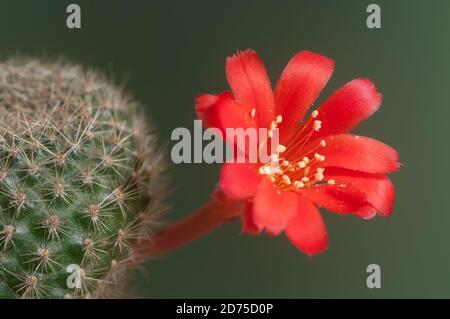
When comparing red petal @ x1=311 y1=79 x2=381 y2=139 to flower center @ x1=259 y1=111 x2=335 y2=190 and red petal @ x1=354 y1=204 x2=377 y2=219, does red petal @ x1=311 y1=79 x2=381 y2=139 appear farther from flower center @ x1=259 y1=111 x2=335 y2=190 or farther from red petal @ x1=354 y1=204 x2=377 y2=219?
red petal @ x1=354 y1=204 x2=377 y2=219

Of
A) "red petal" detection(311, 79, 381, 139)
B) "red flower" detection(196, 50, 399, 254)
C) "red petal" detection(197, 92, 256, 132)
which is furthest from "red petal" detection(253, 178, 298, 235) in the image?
"red petal" detection(311, 79, 381, 139)

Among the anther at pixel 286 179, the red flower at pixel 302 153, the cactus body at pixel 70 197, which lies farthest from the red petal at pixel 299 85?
the cactus body at pixel 70 197

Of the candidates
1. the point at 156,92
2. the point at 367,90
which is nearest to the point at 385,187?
the point at 367,90

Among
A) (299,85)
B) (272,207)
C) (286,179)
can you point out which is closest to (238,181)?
(272,207)

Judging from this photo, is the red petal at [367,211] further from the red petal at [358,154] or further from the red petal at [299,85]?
the red petal at [299,85]

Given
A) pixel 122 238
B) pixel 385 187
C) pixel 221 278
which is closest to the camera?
pixel 385 187

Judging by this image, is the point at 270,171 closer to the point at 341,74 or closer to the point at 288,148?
the point at 288,148
